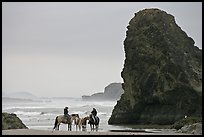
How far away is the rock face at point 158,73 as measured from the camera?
44969 millimetres

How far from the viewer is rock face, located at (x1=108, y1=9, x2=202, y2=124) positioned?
4497 centimetres

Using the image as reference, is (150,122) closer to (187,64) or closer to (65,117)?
(187,64)

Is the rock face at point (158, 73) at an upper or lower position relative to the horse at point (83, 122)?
upper

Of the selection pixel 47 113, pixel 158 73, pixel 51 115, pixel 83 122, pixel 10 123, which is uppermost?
pixel 158 73

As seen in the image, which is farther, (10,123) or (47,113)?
(47,113)

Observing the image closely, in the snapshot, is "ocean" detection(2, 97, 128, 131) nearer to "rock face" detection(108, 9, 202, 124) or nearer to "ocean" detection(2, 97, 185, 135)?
"ocean" detection(2, 97, 185, 135)

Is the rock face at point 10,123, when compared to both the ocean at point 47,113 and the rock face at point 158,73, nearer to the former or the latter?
the ocean at point 47,113

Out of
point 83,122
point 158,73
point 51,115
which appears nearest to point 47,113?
point 51,115

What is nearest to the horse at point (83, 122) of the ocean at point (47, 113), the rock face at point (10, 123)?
the ocean at point (47, 113)

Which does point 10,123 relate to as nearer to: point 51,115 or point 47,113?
point 51,115

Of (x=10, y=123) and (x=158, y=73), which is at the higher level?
(x=158, y=73)

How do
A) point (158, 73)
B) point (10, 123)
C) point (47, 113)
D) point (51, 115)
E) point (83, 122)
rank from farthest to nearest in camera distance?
point (47, 113) < point (51, 115) < point (158, 73) < point (10, 123) < point (83, 122)

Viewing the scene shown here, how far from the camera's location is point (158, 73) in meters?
46.4

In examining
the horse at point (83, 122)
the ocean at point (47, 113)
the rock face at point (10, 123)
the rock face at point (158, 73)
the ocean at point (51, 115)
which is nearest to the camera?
the horse at point (83, 122)
